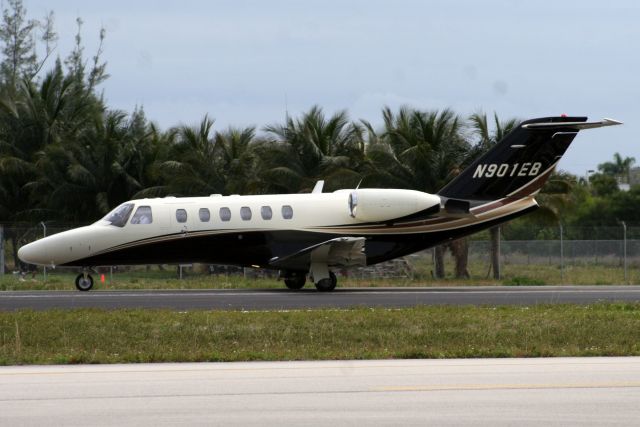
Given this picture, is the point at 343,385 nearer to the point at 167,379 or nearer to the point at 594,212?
the point at 167,379

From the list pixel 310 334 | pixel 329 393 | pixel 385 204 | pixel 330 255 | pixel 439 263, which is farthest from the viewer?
pixel 439 263

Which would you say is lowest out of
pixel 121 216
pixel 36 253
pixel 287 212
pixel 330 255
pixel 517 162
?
pixel 330 255

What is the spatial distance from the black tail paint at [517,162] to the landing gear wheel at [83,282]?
10264 millimetres

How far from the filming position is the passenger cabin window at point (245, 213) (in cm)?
2877

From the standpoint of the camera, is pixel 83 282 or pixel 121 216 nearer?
pixel 121 216

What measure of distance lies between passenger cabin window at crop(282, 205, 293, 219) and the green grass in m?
8.79

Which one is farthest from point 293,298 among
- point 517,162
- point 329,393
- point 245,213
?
point 329,393

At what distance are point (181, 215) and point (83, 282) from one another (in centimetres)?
337

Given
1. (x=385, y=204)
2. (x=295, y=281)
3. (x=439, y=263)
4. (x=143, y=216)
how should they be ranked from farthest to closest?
(x=439, y=263) → (x=295, y=281) → (x=143, y=216) → (x=385, y=204)

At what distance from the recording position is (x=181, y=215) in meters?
28.6

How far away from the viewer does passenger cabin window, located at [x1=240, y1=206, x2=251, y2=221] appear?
28.8m

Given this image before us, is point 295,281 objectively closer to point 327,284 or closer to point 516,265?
point 327,284

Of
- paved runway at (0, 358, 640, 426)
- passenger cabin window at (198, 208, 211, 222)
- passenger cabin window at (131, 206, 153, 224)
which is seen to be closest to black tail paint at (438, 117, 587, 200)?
passenger cabin window at (198, 208, 211, 222)

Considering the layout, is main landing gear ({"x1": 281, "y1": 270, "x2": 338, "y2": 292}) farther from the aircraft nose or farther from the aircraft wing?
the aircraft nose
